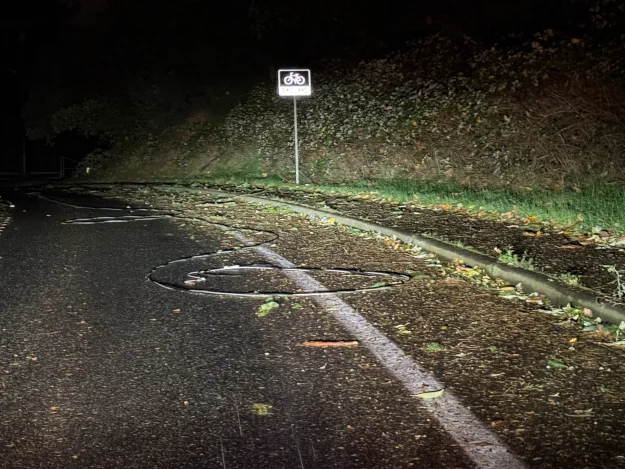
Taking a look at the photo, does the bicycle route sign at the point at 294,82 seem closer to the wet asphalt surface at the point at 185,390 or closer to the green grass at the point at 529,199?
the green grass at the point at 529,199

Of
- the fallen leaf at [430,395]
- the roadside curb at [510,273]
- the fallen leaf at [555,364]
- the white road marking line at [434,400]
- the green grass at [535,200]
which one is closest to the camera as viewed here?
the white road marking line at [434,400]

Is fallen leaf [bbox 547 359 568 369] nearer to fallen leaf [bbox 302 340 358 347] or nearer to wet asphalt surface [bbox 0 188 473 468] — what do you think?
wet asphalt surface [bbox 0 188 473 468]

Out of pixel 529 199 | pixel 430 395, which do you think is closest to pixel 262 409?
pixel 430 395

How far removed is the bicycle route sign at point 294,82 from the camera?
49.4ft

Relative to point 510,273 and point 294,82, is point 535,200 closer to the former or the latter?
point 510,273

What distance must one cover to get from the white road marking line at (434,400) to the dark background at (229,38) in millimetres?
13747

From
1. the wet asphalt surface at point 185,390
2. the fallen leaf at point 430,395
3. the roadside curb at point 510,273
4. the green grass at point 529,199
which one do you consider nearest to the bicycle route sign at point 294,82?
the green grass at point 529,199

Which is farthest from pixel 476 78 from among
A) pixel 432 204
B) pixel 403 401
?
pixel 403 401

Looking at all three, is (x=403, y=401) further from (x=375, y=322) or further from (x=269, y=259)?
(x=269, y=259)

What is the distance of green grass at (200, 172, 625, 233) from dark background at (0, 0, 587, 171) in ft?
21.8

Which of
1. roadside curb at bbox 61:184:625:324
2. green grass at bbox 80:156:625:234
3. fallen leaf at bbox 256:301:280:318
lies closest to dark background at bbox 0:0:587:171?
green grass at bbox 80:156:625:234

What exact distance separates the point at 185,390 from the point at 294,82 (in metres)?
11.5

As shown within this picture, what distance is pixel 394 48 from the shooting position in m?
23.0

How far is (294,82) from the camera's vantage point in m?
15.1
